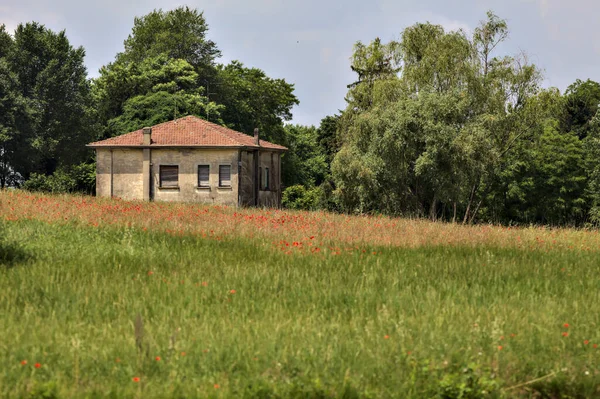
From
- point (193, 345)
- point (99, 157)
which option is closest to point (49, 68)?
point (99, 157)

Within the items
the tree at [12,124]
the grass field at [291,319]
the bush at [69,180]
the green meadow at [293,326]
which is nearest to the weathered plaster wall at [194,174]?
the bush at [69,180]

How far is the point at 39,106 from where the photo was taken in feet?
188

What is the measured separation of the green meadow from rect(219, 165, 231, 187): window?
103 feet

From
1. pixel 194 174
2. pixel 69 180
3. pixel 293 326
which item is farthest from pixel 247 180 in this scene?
pixel 293 326

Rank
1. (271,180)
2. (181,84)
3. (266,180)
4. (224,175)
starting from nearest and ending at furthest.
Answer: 1. (224,175)
2. (266,180)
3. (271,180)
4. (181,84)

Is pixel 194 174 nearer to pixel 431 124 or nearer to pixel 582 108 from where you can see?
pixel 431 124

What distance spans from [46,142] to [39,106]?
312 cm

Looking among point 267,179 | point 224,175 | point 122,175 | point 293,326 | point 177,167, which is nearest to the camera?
point 293,326

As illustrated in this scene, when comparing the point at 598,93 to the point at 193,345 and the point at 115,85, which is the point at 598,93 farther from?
the point at 193,345

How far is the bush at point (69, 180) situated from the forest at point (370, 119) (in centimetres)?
15

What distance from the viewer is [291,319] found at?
905cm

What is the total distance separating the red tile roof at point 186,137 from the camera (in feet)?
150

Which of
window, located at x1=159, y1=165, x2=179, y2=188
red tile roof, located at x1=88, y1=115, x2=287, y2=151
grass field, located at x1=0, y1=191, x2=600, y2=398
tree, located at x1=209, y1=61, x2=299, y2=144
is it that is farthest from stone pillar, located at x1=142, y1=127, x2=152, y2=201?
grass field, located at x1=0, y1=191, x2=600, y2=398

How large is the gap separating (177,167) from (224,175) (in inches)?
122
